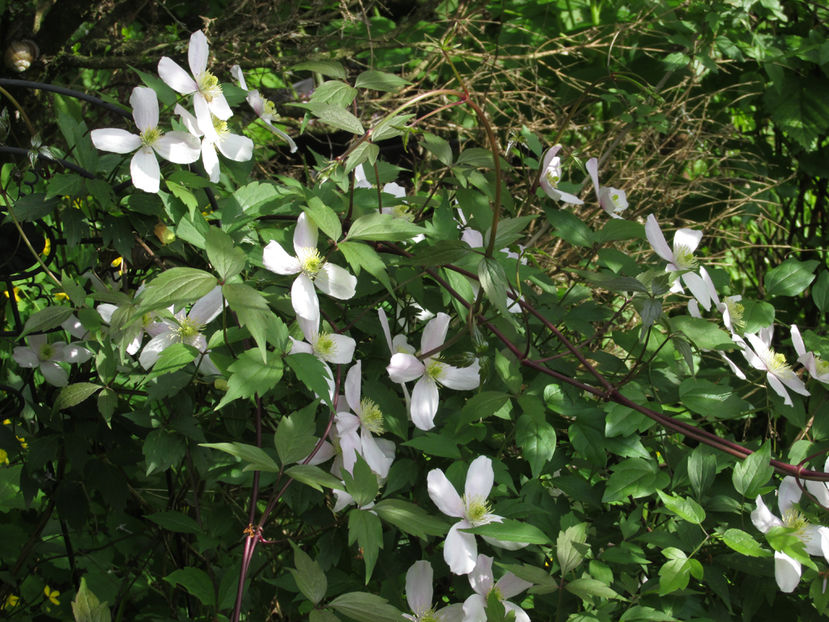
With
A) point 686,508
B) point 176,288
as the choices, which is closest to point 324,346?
point 176,288

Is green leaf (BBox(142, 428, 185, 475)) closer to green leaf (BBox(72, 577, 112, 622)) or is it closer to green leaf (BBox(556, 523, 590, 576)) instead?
green leaf (BBox(72, 577, 112, 622))

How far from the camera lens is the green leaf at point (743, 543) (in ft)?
2.78

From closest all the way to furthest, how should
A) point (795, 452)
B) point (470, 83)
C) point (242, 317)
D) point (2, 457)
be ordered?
point (242, 317), point (795, 452), point (2, 457), point (470, 83)

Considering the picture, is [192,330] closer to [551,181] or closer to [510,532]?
[510,532]

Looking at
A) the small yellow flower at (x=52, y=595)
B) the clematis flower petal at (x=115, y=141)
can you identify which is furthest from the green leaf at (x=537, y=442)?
the small yellow flower at (x=52, y=595)

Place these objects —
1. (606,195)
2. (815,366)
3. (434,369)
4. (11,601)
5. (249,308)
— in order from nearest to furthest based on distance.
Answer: (249,308) < (434,369) < (815,366) < (606,195) < (11,601)

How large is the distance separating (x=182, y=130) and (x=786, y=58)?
222 cm

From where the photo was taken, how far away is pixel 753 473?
0.90 m

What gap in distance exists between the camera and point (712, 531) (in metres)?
0.96

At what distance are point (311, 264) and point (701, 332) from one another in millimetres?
507

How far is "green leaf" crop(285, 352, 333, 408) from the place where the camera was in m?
0.75

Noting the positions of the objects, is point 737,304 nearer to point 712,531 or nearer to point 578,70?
point 712,531

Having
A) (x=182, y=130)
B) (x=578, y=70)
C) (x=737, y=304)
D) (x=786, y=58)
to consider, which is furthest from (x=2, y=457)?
(x=786, y=58)

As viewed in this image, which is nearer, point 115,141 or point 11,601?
point 115,141
